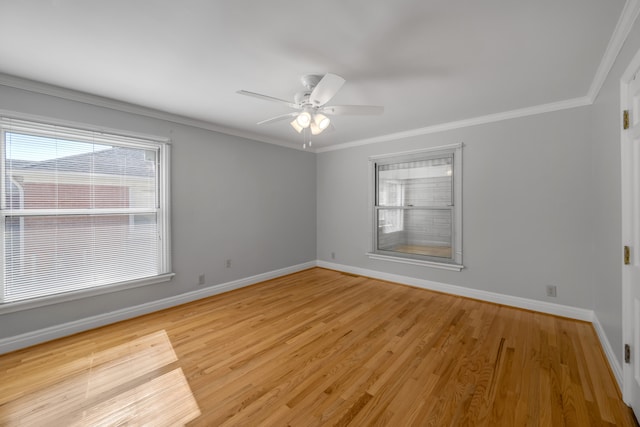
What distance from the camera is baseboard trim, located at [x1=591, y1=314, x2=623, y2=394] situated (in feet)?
6.13

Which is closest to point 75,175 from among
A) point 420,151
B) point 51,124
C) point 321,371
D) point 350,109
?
point 51,124

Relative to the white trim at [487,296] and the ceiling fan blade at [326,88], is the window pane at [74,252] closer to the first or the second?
the ceiling fan blade at [326,88]

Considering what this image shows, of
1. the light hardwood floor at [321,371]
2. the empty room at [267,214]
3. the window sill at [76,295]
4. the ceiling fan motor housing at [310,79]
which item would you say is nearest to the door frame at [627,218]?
the empty room at [267,214]

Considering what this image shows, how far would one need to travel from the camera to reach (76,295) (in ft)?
8.93

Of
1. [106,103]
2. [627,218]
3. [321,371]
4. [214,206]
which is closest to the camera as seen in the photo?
[627,218]

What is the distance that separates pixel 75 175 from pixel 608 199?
504cm

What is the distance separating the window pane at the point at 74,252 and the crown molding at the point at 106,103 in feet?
4.00

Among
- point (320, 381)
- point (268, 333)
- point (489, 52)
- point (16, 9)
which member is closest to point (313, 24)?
point (489, 52)

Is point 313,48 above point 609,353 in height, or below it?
above

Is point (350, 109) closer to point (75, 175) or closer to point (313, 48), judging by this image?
point (313, 48)

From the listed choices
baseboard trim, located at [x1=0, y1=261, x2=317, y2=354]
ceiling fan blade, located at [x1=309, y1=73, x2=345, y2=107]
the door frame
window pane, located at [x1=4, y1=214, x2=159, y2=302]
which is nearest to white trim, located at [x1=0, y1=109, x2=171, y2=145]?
window pane, located at [x1=4, y1=214, x2=159, y2=302]

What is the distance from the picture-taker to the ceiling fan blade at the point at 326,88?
189cm

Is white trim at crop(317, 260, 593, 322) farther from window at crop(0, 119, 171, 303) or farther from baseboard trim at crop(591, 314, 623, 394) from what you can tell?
window at crop(0, 119, 171, 303)

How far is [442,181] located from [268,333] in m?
3.21
